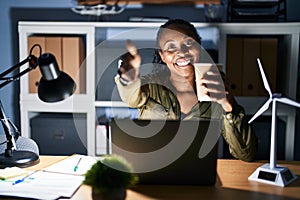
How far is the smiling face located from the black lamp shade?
682 mm

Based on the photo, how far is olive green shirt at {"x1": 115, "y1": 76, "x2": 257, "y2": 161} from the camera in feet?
5.78

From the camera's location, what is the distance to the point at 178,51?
2104 mm

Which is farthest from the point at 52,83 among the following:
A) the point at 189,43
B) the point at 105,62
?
the point at 105,62

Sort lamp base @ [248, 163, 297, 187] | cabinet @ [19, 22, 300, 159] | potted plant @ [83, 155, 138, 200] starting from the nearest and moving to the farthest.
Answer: potted plant @ [83, 155, 138, 200]
lamp base @ [248, 163, 297, 187]
cabinet @ [19, 22, 300, 159]

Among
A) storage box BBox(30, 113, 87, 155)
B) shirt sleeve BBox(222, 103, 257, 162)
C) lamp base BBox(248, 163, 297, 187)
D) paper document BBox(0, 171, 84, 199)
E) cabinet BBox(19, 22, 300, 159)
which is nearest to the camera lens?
paper document BBox(0, 171, 84, 199)

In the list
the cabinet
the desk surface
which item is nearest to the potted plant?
the desk surface

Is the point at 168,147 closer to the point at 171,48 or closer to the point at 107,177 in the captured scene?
the point at 107,177

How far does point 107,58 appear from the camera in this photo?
2.82 meters

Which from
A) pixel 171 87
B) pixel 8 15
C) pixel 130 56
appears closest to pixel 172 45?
pixel 171 87

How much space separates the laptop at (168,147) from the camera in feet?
4.64

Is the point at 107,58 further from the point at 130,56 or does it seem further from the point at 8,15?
the point at 130,56

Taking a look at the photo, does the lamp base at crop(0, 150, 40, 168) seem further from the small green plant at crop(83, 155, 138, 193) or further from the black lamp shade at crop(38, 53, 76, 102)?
the small green plant at crop(83, 155, 138, 193)

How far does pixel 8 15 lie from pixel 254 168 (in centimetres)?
218

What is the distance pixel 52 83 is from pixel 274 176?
2.77ft
